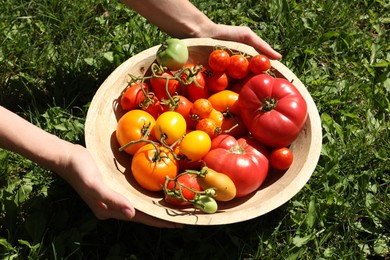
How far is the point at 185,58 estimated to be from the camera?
2578mm

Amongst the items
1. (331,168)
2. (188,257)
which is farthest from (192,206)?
(331,168)

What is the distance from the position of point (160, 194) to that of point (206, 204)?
0.28 meters

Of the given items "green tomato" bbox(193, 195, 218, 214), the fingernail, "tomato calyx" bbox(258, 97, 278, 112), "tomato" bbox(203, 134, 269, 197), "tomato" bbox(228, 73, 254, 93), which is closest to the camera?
the fingernail

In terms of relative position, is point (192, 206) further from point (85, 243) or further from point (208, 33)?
point (208, 33)

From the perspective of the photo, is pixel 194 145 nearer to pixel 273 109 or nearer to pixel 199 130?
pixel 199 130

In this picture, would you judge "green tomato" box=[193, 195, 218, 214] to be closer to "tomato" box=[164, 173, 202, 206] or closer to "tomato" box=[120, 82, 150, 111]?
"tomato" box=[164, 173, 202, 206]

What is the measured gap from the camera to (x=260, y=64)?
2529 millimetres

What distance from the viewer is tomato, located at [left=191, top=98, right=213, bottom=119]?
8.07 feet

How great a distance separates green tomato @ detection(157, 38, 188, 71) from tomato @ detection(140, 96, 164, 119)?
0.57ft

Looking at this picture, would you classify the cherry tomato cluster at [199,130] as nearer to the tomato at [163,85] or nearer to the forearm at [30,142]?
the tomato at [163,85]

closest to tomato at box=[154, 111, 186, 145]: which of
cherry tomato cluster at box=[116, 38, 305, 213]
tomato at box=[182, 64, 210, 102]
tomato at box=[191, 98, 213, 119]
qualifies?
cherry tomato cluster at box=[116, 38, 305, 213]

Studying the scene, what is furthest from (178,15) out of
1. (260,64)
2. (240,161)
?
(240,161)

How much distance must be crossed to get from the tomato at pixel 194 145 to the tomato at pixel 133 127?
0.17 metres

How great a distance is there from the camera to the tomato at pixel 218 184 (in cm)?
222
